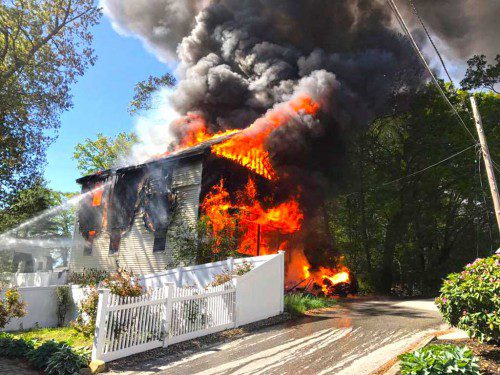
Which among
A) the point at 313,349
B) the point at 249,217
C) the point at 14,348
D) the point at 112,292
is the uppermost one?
the point at 249,217

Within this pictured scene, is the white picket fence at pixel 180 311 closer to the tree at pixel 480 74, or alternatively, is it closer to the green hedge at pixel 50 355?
the green hedge at pixel 50 355

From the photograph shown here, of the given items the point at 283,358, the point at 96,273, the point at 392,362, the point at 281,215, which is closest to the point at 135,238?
the point at 96,273

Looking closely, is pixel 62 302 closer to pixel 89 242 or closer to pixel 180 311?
pixel 89 242

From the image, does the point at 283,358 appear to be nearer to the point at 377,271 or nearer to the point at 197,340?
the point at 197,340

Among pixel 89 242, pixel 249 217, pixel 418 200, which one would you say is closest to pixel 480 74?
pixel 418 200

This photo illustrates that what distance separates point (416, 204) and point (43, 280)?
21584 mm

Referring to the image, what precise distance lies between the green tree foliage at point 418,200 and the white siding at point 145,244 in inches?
410

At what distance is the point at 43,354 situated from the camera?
6.85 metres

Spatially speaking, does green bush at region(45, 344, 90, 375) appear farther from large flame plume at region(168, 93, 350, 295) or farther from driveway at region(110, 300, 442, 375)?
large flame plume at region(168, 93, 350, 295)

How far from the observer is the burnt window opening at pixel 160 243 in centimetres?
1716

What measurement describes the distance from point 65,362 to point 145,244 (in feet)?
38.9

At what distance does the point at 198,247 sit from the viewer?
576 inches

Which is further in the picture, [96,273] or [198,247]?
[96,273]

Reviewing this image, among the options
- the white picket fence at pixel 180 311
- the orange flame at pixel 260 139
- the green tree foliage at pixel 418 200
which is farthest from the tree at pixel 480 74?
the white picket fence at pixel 180 311
